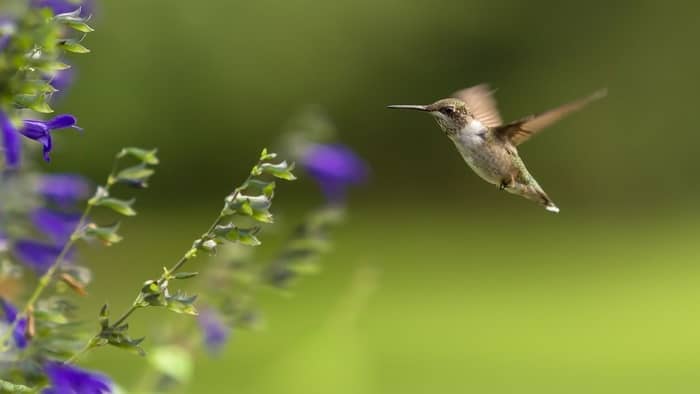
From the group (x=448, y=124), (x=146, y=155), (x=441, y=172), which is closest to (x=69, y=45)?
(x=146, y=155)

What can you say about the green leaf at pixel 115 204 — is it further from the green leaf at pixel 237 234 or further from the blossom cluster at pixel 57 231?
the green leaf at pixel 237 234

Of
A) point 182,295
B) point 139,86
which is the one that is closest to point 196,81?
point 139,86

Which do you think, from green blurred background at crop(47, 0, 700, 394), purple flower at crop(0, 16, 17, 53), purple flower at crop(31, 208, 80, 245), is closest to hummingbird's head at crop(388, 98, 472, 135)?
purple flower at crop(31, 208, 80, 245)

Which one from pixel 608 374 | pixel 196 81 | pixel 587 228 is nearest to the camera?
pixel 608 374

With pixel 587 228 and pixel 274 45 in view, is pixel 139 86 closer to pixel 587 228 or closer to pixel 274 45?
pixel 274 45

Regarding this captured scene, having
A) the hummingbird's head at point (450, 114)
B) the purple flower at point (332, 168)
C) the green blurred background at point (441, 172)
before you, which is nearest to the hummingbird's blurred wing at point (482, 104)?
the hummingbird's head at point (450, 114)

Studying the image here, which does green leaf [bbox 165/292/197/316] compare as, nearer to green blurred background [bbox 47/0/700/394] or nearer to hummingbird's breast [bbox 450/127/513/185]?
hummingbird's breast [bbox 450/127/513/185]
